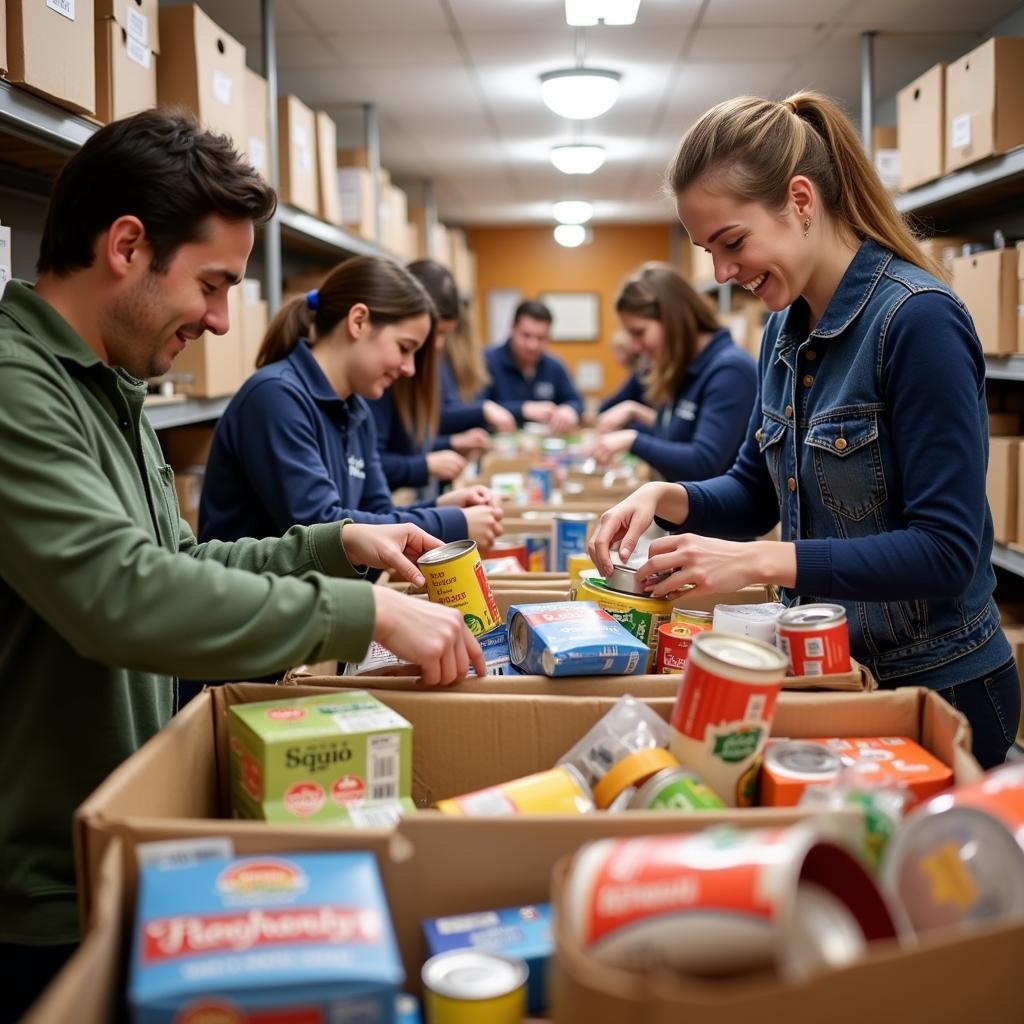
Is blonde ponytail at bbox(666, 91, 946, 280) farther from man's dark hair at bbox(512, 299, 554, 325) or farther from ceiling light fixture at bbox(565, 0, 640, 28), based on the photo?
man's dark hair at bbox(512, 299, 554, 325)

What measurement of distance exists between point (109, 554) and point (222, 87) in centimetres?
246

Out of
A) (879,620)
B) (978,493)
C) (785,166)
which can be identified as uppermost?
(785,166)

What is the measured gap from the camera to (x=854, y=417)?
59.6 inches

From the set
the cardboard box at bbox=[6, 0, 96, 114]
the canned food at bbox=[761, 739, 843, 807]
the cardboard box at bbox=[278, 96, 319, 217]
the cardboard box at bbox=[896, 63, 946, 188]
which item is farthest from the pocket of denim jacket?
the cardboard box at bbox=[278, 96, 319, 217]

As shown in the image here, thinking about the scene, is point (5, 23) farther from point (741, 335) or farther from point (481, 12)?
point (741, 335)

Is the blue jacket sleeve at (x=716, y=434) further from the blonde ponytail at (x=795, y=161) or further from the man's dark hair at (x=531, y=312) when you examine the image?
the man's dark hair at (x=531, y=312)

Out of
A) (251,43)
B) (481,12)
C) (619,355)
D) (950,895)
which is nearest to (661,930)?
(950,895)

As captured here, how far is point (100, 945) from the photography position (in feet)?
2.60

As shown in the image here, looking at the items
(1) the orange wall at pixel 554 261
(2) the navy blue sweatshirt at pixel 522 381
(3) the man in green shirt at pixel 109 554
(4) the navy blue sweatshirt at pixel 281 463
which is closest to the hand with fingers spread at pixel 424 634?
(3) the man in green shirt at pixel 109 554

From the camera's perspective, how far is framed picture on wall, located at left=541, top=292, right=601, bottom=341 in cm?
1270

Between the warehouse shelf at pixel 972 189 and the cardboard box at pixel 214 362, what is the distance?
6.84 ft

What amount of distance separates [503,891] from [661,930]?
0.29 m

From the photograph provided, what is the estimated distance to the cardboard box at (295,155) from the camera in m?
3.96

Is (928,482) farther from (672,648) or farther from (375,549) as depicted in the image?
(375,549)
